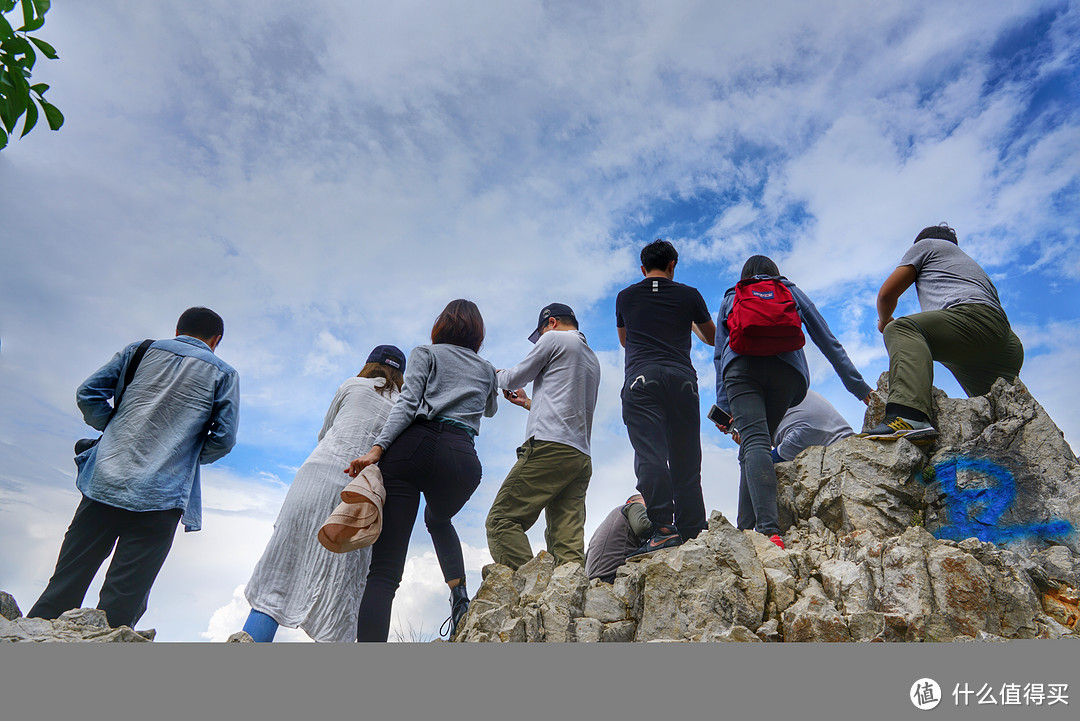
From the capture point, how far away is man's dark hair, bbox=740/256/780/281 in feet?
20.2

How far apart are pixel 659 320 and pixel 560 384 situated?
1.05 m

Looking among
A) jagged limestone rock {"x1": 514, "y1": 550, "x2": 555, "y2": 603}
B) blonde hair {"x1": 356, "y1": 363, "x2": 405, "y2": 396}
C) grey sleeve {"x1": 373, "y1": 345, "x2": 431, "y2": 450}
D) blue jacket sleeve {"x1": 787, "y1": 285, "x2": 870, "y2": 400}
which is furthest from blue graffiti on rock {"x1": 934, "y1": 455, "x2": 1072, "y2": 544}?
blonde hair {"x1": 356, "y1": 363, "x2": 405, "y2": 396}

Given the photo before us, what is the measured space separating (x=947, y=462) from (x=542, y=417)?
3499mm

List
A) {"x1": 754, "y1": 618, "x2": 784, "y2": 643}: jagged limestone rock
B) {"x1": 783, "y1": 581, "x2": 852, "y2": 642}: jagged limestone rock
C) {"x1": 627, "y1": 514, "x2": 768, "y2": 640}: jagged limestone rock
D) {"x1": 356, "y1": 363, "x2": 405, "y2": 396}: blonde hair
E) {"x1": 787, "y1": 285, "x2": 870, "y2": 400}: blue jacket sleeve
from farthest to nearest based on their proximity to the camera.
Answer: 1. {"x1": 787, "y1": 285, "x2": 870, "y2": 400}: blue jacket sleeve
2. {"x1": 356, "y1": 363, "x2": 405, "y2": 396}: blonde hair
3. {"x1": 627, "y1": 514, "x2": 768, "y2": 640}: jagged limestone rock
4. {"x1": 754, "y1": 618, "x2": 784, "y2": 643}: jagged limestone rock
5. {"x1": 783, "y1": 581, "x2": 852, "y2": 642}: jagged limestone rock

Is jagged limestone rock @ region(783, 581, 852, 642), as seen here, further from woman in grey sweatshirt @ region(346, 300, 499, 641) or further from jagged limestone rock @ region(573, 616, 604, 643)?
woman in grey sweatshirt @ region(346, 300, 499, 641)

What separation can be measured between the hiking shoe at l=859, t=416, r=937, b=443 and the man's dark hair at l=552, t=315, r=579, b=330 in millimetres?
2868

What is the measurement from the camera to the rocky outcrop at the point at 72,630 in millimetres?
3518

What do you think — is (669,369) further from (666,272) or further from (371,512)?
(371,512)

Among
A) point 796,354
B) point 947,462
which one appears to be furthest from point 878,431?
point 796,354

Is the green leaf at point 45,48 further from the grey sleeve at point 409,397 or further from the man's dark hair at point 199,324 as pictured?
the grey sleeve at point 409,397

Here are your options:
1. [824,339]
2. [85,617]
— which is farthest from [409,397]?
[824,339]

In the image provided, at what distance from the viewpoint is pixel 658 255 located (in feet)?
20.2

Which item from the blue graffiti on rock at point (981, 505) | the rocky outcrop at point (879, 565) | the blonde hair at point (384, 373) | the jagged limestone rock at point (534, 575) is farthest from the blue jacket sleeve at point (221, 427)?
the blue graffiti on rock at point (981, 505)

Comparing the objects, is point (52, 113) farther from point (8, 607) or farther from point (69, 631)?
point (8, 607)
